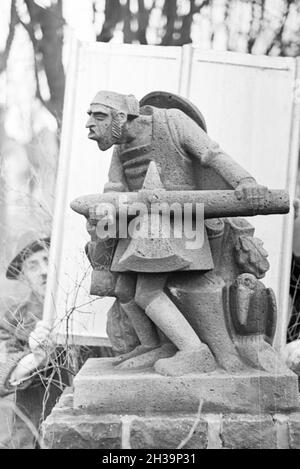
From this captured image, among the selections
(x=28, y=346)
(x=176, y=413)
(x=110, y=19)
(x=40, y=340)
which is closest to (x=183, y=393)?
(x=176, y=413)

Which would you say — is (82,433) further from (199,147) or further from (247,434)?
(199,147)

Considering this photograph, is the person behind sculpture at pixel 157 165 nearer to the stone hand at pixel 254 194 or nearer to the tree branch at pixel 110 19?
the stone hand at pixel 254 194

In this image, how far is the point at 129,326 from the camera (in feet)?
7.62

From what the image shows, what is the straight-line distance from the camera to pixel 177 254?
2.05 m

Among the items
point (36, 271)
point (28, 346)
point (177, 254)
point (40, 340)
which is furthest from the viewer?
point (36, 271)

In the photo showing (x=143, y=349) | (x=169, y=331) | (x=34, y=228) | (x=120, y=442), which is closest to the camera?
(x=120, y=442)

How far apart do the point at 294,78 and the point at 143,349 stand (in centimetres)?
246

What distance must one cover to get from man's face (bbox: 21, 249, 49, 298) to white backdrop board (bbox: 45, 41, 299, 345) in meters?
0.47

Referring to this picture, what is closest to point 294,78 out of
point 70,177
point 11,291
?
point 70,177

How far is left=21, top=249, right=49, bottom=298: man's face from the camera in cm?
400

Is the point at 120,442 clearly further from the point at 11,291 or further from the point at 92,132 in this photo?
the point at 11,291

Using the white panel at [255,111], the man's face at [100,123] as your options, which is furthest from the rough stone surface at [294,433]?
the white panel at [255,111]

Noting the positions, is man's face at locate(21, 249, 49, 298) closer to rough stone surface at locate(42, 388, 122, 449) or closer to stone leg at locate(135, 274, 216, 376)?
stone leg at locate(135, 274, 216, 376)

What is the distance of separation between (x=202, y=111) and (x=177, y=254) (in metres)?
1.98
